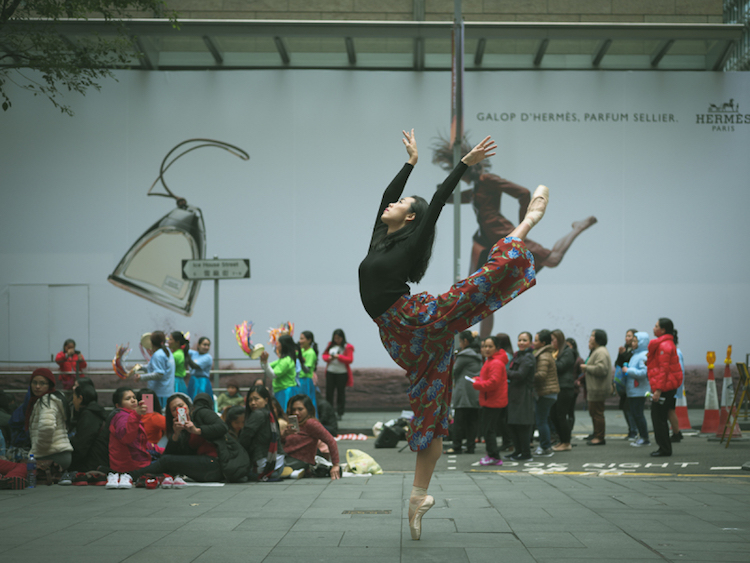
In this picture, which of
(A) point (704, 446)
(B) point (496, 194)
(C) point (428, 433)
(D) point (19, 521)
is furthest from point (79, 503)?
(B) point (496, 194)

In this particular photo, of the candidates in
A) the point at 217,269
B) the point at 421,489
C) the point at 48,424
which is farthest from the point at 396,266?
the point at 217,269

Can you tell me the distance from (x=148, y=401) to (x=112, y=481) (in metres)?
1.40

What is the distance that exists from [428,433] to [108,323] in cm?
1349

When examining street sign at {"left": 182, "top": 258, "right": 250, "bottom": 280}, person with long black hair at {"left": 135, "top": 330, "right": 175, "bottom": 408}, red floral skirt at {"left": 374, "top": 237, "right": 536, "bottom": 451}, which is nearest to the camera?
red floral skirt at {"left": 374, "top": 237, "right": 536, "bottom": 451}

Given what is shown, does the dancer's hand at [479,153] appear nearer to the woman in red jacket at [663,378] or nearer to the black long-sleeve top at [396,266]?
the black long-sleeve top at [396,266]

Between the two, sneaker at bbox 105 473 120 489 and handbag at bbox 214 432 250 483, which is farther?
handbag at bbox 214 432 250 483

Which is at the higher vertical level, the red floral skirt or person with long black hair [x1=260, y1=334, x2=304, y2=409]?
the red floral skirt

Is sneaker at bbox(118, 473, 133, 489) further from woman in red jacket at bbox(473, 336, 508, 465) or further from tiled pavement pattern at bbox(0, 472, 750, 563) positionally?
woman in red jacket at bbox(473, 336, 508, 465)

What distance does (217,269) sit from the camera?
509 inches

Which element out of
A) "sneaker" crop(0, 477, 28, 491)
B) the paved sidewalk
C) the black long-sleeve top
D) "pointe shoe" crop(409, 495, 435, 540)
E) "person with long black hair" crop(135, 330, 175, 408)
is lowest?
"sneaker" crop(0, 477, 28, 491)

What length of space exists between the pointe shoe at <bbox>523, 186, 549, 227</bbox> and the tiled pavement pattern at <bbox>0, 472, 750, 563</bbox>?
1.69 metres

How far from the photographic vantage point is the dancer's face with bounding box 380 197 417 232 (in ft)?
13.3

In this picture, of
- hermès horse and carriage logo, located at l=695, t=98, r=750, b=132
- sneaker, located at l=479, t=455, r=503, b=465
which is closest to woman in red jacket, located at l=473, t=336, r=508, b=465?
sneaker, located at l=479, t=455, r=503, b=465

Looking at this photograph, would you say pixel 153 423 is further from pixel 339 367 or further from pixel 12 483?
pixel 339 367
